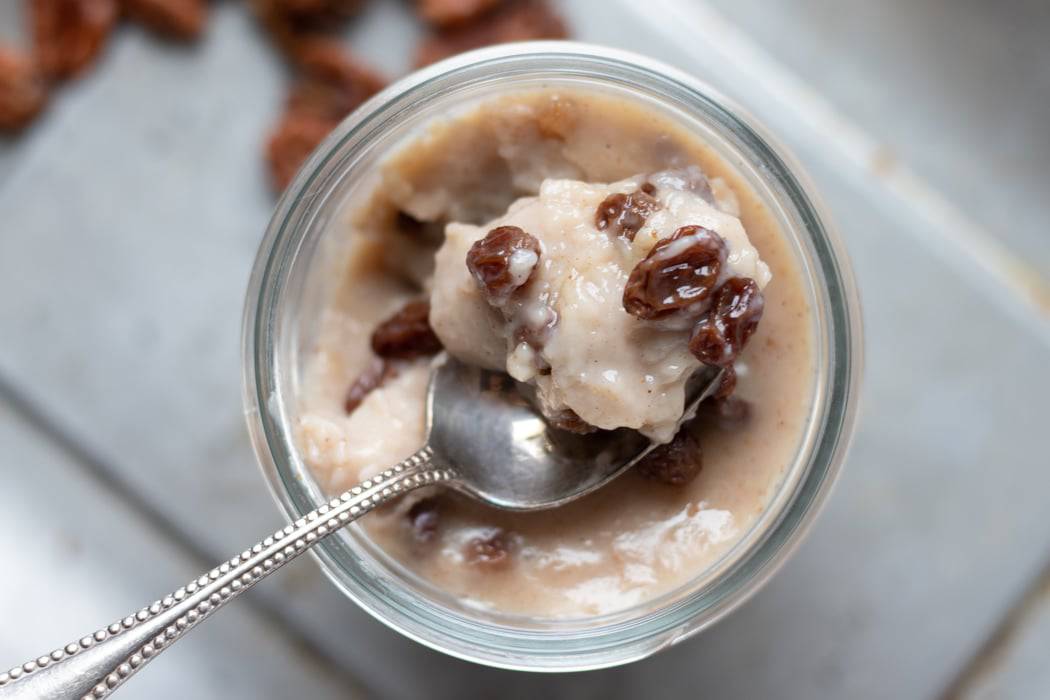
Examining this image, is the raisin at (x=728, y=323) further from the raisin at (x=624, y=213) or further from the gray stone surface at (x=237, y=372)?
the gray stone surface at (x=237, y=372)

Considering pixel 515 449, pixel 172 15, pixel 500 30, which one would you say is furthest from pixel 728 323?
pixel 172 15

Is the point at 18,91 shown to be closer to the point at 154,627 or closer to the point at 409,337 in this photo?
the point at 409,337

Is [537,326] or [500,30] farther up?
[500,30]

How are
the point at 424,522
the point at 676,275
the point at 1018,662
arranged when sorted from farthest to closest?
the point at 1018,662 < the point at 424,522 < the point at 676,275

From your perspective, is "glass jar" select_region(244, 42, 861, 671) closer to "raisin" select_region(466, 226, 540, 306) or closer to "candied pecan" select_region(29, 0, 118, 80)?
"raisin" select_region(466, 226, 540, 306)

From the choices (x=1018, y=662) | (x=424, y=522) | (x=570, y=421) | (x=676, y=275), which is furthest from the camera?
(x=1018, y=662)

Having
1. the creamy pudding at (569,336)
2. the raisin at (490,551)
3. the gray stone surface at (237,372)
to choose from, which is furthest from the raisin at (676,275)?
the gray stone surface at (237,372)
